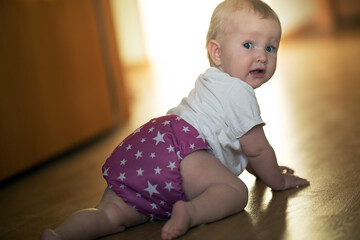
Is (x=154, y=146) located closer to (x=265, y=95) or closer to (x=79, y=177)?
(x=79, y=177)

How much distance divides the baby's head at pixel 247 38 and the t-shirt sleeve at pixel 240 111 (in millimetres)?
55

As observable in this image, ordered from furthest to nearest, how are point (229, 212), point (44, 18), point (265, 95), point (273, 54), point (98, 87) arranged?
point (265, 95)
point (98, 87)
point (44, 18)
point (273, 54)
point (229, 212)

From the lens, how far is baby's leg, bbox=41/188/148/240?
0.76 meters

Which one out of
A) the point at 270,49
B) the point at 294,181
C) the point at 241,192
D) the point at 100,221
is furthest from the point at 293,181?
the point at 100,221

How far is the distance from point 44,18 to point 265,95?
1.17m

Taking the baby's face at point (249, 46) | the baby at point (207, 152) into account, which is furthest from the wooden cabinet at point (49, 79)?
the baby's face at point (249, 46)

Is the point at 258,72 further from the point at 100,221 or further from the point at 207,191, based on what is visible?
the point at 100,221

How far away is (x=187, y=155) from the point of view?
0.86 m

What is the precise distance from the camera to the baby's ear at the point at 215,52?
0.97 m

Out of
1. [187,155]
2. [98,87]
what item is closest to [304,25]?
[98,87]

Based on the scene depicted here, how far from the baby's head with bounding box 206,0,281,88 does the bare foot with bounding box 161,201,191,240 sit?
31 cm

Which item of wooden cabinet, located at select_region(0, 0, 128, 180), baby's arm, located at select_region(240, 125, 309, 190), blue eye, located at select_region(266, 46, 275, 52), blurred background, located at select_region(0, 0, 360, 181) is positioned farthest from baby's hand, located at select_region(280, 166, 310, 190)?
wooden cabinet, located at select_region(0, 0, 128, 180)

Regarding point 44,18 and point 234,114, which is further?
point 44,18

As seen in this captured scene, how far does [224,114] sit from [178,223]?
25 cm
